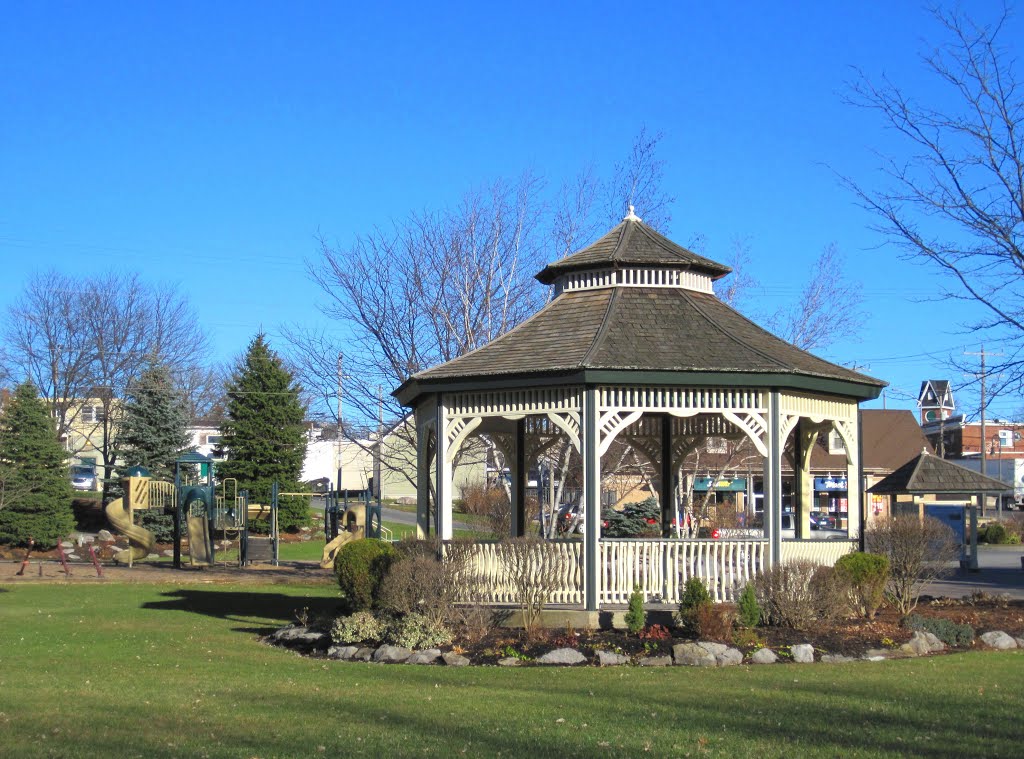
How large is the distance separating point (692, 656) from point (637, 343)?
15.6ft

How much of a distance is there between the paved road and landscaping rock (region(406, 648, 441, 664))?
1233cm

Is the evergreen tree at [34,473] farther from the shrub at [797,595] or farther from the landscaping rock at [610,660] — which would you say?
the shrub at [797,595]

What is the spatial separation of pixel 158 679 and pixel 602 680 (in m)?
4.67

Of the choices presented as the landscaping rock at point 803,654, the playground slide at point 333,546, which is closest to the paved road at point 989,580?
the landscaping rock at point 803,654

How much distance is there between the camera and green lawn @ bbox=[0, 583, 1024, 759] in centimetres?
816

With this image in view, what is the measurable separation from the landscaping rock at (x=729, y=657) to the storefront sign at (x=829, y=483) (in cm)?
5139

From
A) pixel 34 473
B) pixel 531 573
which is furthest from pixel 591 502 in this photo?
pixel 34 473

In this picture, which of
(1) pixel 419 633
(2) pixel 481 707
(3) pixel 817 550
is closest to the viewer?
(2) pixel 481 707

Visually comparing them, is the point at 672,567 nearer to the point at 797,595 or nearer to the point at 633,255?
the point at 797,595

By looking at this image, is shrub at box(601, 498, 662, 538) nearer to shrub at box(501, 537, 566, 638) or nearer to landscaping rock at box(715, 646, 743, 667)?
shrub at box(501, 537, 566, 638)

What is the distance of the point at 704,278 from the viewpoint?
723 inches

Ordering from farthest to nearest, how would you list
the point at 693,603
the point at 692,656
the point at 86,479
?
the point at 86,479
the point at 693,603
the point at 692,656

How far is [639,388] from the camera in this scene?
1562cm

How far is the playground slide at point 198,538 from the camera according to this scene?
34719 mm
